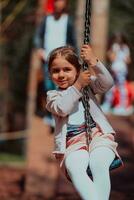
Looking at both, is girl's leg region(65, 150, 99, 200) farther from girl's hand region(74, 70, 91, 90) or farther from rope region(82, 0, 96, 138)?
girl's hand region(74, 70, 91, 90)

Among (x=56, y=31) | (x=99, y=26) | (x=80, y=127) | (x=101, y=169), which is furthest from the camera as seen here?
(x=99, y=26)

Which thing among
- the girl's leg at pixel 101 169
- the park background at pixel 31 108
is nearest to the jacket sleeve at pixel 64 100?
the girl's leg at pixel 101 169

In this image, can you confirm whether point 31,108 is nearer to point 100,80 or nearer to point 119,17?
point 119,17

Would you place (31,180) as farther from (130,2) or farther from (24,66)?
(24,66)

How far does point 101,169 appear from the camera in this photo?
4.59 meters

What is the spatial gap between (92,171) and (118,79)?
740cm

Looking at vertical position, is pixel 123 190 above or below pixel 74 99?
below

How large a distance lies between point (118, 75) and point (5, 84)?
2.71m

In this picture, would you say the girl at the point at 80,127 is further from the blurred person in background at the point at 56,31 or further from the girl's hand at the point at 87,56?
the blurred person in background at the point at 56,31

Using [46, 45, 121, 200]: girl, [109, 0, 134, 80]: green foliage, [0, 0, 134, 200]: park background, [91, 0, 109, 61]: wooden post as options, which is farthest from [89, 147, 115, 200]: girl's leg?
[91, 0, 109, 61]: wooden post

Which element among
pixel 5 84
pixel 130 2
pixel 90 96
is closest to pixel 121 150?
pixel 5 84

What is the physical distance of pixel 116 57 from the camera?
448 inches

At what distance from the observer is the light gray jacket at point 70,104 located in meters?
4.69

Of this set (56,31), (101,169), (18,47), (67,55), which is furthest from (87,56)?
(18,47)
